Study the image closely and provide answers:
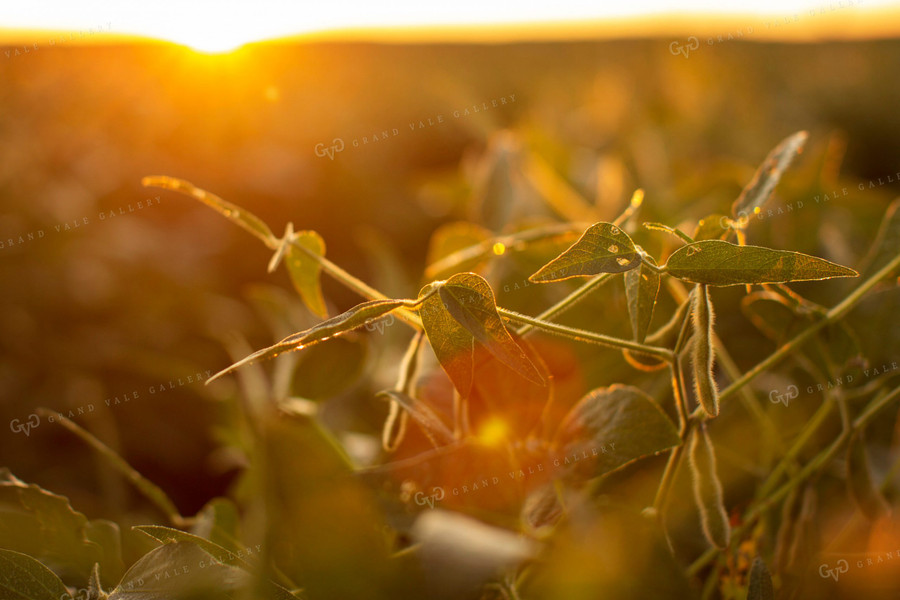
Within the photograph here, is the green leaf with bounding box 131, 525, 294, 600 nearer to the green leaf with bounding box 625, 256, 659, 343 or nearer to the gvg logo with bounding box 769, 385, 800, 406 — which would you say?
the green leaf with bounding box 625, 256, 659, 343

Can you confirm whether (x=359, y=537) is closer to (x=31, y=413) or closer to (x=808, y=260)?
(x=808, y=260)

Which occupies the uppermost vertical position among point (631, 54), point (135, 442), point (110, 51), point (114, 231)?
point (631, 54)

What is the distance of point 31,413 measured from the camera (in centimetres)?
91

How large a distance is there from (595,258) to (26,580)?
0.25 metres

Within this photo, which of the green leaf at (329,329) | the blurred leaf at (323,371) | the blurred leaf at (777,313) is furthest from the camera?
the blurred leaf at (323,371)

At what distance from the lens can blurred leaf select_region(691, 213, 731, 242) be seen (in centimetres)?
26

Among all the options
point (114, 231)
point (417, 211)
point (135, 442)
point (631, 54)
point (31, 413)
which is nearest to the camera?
point (31, 413)

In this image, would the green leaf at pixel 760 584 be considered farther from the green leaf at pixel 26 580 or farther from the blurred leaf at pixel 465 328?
the green leaf at pixel 26 580

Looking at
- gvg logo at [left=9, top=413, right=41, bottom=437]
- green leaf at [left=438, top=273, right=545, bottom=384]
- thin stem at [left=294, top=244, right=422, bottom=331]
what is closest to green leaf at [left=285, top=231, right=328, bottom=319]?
thin stem at [left=294, top=244, right=422, bottom=331]

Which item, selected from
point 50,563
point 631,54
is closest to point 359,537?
point 50,563

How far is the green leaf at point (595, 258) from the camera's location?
0.72 feet

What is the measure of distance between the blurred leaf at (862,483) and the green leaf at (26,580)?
0.35 metres

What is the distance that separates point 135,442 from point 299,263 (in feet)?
2.82

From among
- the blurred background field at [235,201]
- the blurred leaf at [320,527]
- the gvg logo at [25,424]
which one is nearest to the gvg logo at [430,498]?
the blurred leaf at [320,527]
